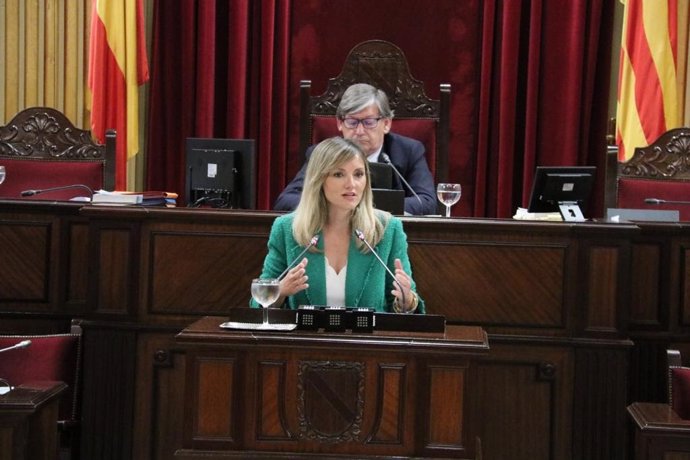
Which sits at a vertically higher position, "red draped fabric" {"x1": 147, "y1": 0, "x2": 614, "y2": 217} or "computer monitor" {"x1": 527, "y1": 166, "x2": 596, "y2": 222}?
"red draped fabric" {"x1": 147, "y1": 0, "x2": 614, "y2": 217}

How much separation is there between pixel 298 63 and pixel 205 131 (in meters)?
0.72

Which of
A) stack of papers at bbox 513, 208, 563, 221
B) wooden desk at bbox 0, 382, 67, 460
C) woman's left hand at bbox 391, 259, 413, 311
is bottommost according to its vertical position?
wooden desk at bbox 0, 382, 67, 460

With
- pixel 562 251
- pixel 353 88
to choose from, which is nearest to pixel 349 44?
pixel 353 88

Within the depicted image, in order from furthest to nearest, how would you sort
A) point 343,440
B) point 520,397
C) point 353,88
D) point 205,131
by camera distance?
point 205,131, point 353,88, point 520,397, point 343,440

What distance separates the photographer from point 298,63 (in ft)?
20.6

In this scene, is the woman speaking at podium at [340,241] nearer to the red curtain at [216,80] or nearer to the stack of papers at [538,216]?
the stack of papers at [538,216]

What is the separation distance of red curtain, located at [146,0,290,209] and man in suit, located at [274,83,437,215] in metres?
1.92

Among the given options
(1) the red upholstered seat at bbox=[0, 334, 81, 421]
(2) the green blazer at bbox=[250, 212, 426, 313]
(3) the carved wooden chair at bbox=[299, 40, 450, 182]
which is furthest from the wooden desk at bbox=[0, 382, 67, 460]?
(3) the carved wooden chair at bbox=[299, 40, 450, 182]

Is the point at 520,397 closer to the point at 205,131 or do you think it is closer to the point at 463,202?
the point at 463,202

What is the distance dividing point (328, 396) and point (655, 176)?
2413 mm

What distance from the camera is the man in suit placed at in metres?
4.20

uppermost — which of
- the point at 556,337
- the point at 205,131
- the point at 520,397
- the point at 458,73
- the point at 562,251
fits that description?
the point at 458,73

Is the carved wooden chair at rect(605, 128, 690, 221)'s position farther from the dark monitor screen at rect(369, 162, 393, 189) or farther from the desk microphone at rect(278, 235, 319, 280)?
the desk microphone at rect(278, 235, 319, 280)

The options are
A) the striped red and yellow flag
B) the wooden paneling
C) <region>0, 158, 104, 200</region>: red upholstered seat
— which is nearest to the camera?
<region>0, 158, 104, 200</region>: red upholstered seat
